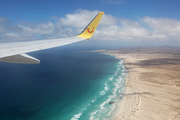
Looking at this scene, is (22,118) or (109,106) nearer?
(22,118)

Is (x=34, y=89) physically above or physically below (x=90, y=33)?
below

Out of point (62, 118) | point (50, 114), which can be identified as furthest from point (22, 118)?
point (62, 118)

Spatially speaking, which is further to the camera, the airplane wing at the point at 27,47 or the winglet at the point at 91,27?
the winglet at the point at 91,27

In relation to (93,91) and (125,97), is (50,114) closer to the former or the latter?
(93,91)

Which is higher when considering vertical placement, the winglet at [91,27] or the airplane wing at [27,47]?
the winglet at [91,27]

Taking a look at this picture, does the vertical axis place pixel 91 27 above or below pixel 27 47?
above

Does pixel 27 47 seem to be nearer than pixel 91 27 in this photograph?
Yes

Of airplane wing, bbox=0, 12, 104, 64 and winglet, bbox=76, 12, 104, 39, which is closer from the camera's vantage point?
airplane wing, bbox=0, 12, 104, 64

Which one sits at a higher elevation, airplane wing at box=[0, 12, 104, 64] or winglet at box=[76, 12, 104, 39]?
winglet at box=[76, 12, 104, 39]
